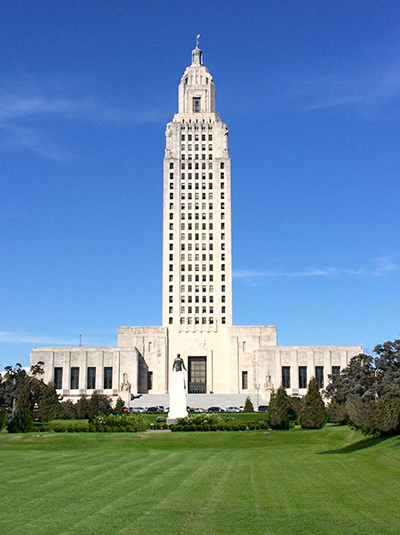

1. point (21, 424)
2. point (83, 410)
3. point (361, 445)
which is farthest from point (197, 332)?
point (361, 445)

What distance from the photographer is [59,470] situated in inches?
816

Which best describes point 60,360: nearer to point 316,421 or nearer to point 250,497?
point 316,421

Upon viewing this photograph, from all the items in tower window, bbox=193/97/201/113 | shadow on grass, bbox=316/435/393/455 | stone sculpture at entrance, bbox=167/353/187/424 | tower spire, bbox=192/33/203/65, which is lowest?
shadow on grass, bbox=316/435/393/455

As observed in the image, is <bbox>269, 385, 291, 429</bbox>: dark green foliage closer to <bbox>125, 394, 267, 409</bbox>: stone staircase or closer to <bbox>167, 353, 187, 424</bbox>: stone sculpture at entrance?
<bbox>167, 353, 187, 424</bbox>: stone sculpture at entrance

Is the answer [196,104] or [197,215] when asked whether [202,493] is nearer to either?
[197,215]

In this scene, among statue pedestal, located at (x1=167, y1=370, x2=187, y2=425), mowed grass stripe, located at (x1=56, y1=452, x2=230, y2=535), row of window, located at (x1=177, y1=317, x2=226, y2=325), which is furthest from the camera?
row of window, located at (x1=177, y1=317, x2=226, y2=325)

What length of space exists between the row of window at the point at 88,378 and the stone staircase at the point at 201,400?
7.40 m

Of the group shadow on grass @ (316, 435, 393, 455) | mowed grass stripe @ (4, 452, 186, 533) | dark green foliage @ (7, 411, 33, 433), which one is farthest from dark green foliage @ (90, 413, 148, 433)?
mowed grass stripe @ (4, 452, 186, 533)

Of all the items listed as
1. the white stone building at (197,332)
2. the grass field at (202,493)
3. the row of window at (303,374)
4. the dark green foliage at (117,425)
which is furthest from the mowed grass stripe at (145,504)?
Result: the row of window at (303,374)

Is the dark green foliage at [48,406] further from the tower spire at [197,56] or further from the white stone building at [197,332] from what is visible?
the tower spire at [197,56]

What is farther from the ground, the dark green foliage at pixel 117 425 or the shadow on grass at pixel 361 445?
the shadow on grass at pixel 361 445

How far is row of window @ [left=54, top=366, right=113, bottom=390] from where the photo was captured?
10669cm

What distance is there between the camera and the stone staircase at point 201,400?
93.9m

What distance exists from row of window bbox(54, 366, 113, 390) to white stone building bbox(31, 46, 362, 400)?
18 cm
